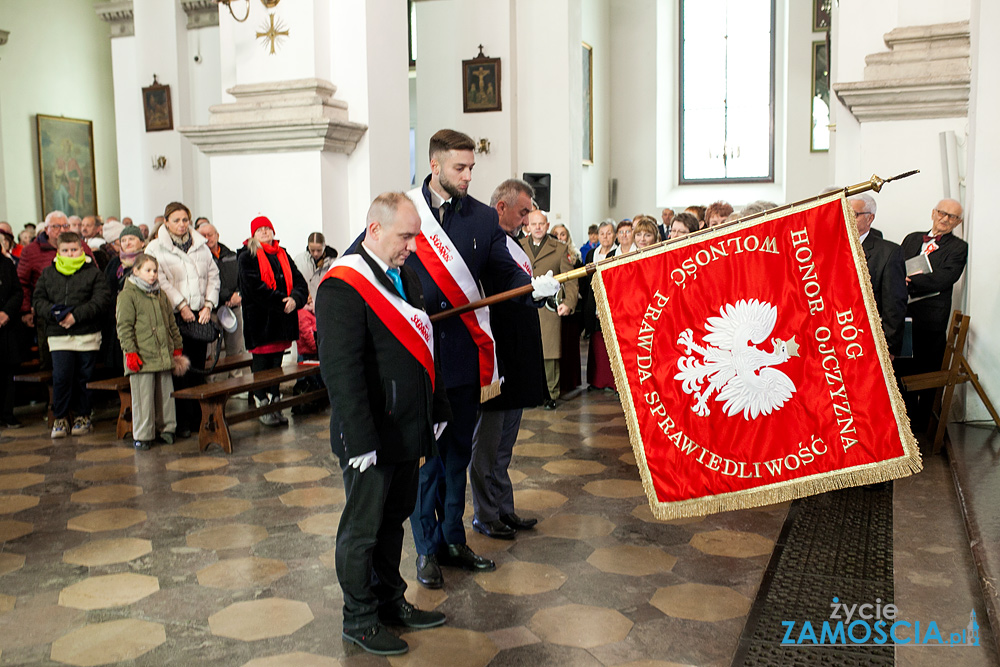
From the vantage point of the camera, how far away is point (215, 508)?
15.3 feet

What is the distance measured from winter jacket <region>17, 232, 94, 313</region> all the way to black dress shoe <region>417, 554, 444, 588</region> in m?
5.13

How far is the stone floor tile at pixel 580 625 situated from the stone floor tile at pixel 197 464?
2889 millimetres

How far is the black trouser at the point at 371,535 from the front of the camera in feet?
9.78

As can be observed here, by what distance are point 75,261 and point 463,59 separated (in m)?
7.92

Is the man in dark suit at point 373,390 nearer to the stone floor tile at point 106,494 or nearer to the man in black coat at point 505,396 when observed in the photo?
the man in black coat at point 505,396

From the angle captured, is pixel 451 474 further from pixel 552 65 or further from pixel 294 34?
pixel 552 65

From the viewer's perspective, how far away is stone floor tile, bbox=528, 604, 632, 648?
312 cm

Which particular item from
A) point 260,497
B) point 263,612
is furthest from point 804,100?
point 263,612

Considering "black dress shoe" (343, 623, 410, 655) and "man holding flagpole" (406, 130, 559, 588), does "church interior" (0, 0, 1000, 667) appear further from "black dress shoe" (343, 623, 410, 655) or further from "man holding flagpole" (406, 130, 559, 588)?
"man holding flagpole" (406, 130, 559, 588)

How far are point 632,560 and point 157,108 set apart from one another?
40.0 feet

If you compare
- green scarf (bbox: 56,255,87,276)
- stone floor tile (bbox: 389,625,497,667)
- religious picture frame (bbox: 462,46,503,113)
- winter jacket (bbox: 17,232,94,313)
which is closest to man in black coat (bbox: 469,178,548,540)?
stone floor tile (bbox: 389,625,497,667)

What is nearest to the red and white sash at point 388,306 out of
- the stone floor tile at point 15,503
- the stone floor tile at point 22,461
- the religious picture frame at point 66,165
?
the stone floor tile at point 15,503

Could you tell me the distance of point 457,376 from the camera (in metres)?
3.66

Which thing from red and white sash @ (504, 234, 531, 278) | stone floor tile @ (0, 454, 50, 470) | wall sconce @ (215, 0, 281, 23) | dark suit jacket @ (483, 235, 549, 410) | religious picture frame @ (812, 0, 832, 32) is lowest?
stone floor tile @ (0, 454, 50, 470)
